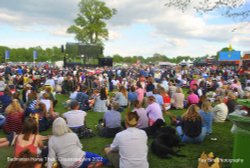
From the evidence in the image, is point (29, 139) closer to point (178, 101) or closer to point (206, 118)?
point (206, 118)

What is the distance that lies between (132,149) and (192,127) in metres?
2.99

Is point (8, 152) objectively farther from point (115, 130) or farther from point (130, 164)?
point (130, 164)

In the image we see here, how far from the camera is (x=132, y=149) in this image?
5.31 meters

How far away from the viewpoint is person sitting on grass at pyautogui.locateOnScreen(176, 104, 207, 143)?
7.77 m

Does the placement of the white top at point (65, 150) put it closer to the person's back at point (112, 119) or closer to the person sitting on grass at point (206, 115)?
the person's back at point (112, 119)

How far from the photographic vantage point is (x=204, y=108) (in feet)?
29.1

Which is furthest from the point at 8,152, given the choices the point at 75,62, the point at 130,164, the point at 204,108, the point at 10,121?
the point at 75,62

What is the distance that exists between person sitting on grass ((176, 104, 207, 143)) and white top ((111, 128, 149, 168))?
2.65m

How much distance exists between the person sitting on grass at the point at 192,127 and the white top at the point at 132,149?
2.65 m

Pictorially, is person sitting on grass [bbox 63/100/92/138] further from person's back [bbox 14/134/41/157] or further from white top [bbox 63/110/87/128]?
person's back [bbox 14/134/41/157]

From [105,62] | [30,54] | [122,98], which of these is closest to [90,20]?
[105,62]

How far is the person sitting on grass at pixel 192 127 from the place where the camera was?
25.5ft

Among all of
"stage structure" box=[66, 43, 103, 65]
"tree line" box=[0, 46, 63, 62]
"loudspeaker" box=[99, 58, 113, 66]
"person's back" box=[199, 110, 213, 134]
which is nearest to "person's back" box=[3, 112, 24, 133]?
"person's back" box=[199, 110, 213, 134]

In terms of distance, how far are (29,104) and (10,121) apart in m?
1.44
